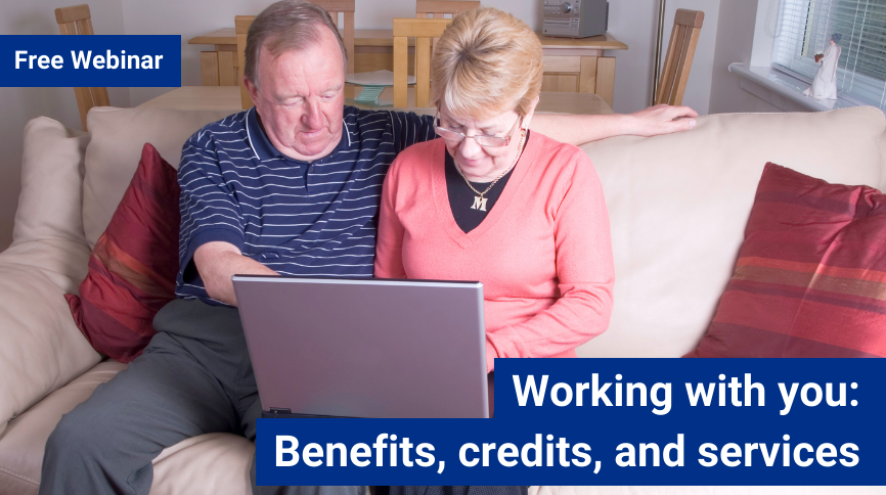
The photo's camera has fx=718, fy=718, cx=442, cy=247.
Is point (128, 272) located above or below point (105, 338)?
above

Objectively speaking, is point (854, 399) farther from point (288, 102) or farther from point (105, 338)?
point (105, 338)

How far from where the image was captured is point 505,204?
4.14ft

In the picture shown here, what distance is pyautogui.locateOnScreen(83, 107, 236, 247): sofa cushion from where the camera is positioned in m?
1.67

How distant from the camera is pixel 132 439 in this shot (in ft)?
3.95

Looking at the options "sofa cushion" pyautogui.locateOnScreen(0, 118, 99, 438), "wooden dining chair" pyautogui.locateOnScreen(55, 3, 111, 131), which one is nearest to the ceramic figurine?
"sofa cushion" pyautogui.locateOnScreen(0, 118, 99, 438)

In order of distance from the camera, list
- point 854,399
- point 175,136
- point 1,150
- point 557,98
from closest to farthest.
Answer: point 854,399 < point 175,136 < point 557,98 < point 1,150

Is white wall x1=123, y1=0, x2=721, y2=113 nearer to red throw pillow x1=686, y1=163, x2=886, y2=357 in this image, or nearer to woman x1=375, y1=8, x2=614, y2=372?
red throw pillow x1=686, y1=163, x2=886, y2=357

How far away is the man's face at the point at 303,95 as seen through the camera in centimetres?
137

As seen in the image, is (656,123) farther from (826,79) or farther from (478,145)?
(826,79)

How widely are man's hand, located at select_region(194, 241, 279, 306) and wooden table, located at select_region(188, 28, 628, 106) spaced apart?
2.53 meters

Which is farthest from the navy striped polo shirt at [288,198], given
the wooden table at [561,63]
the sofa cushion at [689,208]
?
the wooden table at [561,63]


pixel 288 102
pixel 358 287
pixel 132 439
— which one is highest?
pixel 288 102

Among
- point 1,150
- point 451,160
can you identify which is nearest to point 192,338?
point 451,160

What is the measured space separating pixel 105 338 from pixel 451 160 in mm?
836
